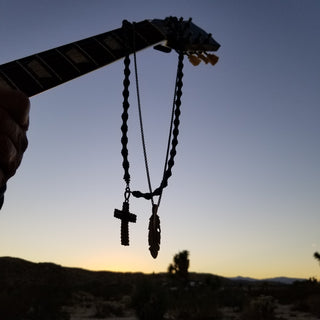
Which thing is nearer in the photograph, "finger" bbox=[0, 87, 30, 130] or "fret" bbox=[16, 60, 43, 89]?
"finger" bbox=[0, 87, 30, 130]

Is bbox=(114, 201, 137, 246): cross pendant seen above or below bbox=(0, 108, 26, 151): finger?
below

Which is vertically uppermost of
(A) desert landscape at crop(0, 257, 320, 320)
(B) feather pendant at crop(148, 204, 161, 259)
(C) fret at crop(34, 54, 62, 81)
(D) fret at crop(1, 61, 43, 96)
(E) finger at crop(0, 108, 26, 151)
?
(C) fret at crop(34, 54, 62, 81)

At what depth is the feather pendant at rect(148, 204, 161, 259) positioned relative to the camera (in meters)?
3.56

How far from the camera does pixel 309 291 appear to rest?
25609 millimetres

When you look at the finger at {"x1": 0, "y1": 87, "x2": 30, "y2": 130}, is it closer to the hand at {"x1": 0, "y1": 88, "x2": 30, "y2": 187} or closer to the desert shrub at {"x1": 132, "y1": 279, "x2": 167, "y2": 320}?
the hand at {"x1": 0, "y1": 88, "x2": 30, "y2": 187}

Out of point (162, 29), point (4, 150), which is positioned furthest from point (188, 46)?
point (4, 150)

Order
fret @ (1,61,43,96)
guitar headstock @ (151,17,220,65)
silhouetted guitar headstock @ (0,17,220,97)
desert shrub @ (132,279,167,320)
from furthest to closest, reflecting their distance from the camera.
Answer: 1. desert shrub @ (132,279,167,320)
2. guitar headstock @ (151,17,220,65)
3. silhouetted guitar headstock @ (0,17,220,97)
4. fret @ (1,61,43,96)

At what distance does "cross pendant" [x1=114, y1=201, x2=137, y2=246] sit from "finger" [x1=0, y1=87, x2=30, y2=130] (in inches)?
70.9

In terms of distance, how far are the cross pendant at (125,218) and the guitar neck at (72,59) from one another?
1.16 metres

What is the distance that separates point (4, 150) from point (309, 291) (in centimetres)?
2684

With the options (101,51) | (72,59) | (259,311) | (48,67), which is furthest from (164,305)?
(48,67)

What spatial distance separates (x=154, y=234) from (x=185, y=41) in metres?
2.15

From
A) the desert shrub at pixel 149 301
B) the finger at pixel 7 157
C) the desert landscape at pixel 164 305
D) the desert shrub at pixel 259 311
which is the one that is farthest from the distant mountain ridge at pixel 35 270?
the finger at pixel 7 157

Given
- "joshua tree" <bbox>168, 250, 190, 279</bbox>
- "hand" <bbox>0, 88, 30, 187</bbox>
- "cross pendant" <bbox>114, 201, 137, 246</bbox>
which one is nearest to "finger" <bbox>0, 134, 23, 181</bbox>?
"hand" <bbox>0, 88, 30, 187</bbox>
